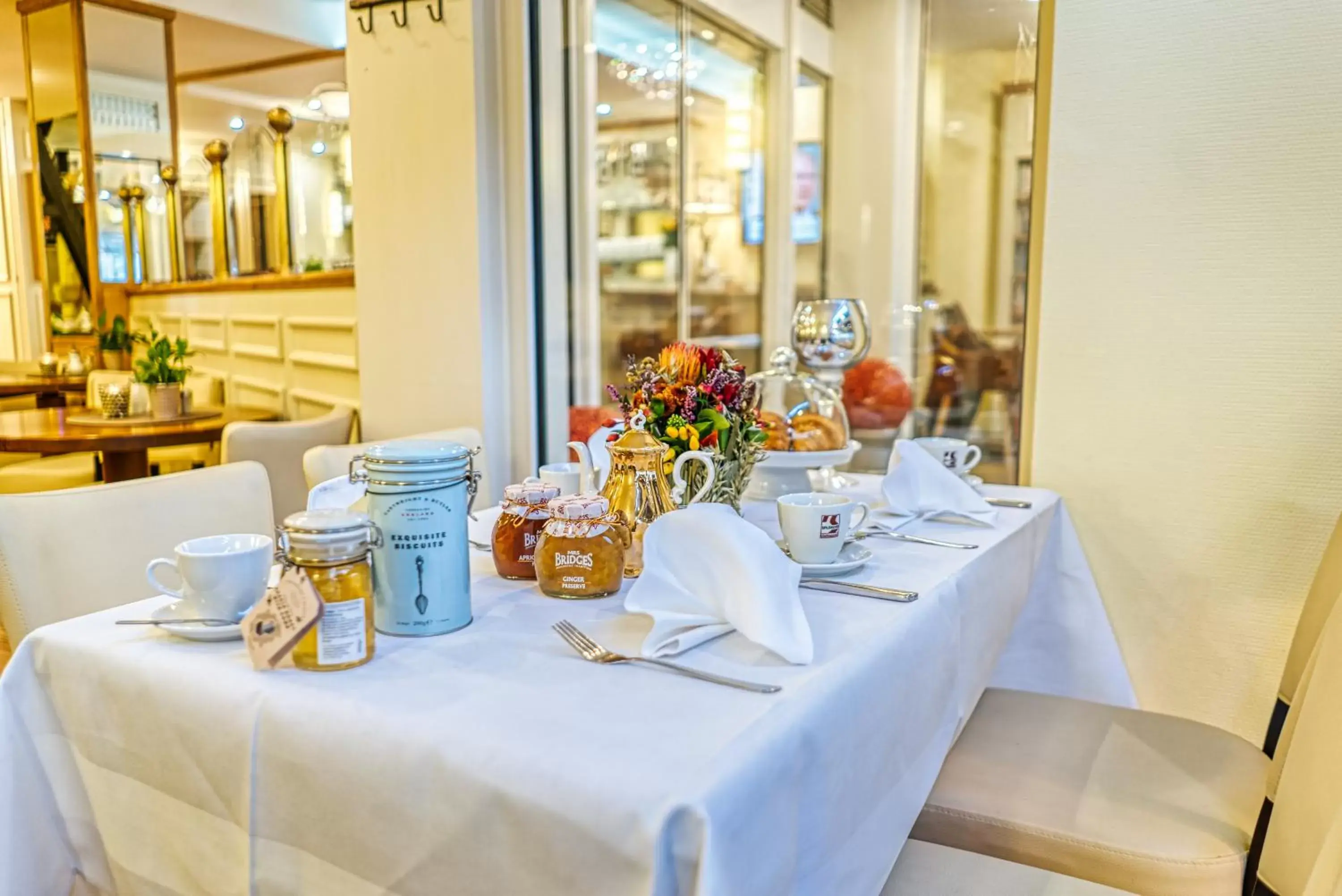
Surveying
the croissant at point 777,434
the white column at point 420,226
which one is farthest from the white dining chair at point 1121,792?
the white column at point 420,226

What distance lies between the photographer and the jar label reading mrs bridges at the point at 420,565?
37.0 inches

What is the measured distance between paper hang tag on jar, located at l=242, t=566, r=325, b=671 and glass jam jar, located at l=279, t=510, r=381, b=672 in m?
0.01

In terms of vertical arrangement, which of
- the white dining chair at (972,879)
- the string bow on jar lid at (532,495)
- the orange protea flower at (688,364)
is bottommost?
the white dining chair at (972,879)

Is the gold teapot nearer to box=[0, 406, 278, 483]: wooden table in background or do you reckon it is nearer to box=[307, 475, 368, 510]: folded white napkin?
box=[307, 475, 368, 510]: folded white napkin

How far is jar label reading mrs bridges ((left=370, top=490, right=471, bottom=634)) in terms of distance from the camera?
939 mm

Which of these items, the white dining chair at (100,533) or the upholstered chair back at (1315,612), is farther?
the upholstered chair back at (1315,612)

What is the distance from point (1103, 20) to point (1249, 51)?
254 millimetres

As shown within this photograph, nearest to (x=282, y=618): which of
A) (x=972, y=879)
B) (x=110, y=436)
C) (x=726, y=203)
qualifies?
(x=972, y=879)

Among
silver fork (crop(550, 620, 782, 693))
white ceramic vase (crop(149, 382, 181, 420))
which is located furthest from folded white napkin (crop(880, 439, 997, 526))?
white ceramic vase (crop(149, 382, 181, 420))

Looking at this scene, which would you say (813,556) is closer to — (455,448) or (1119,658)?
(455,448)

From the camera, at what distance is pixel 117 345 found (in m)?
3.96

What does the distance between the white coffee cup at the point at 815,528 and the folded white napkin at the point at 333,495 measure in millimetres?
535

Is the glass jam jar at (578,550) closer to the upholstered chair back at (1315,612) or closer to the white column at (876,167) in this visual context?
the upholstered chair back at (1315,612)

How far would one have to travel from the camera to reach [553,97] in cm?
259
